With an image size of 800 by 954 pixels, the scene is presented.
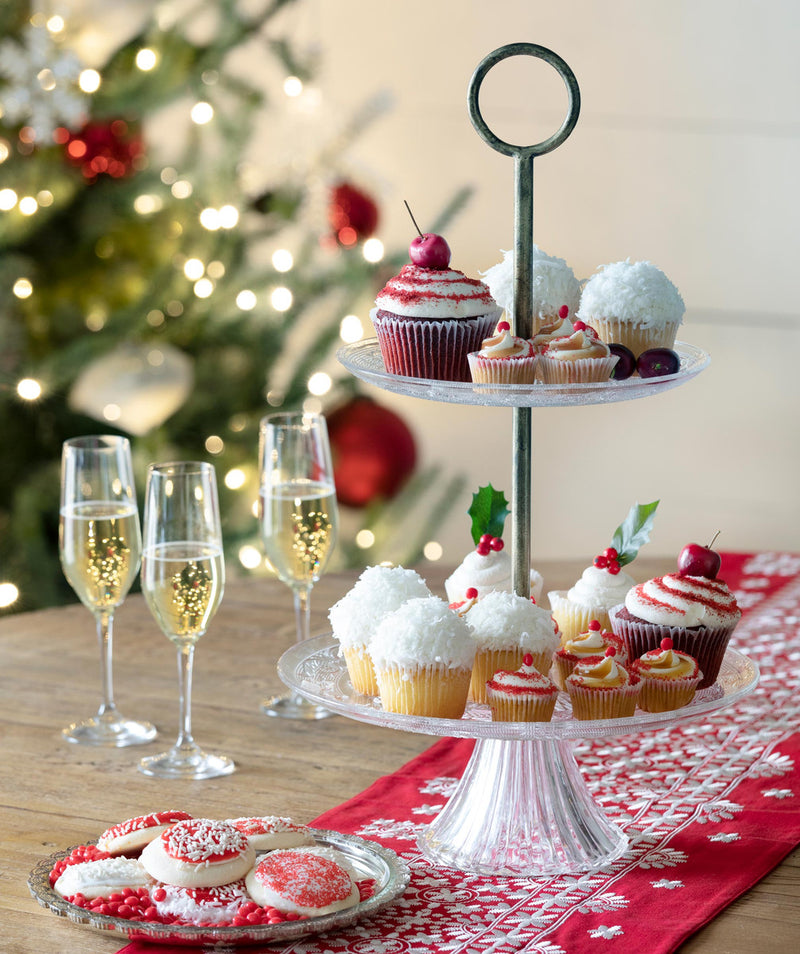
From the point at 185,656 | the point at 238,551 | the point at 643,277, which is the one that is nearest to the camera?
the point at 643,277

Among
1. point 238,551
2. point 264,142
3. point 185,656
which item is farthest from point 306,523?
point 264,142

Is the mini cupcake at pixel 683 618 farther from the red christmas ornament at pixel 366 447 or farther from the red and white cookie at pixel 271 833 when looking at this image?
the red christmas ornament at pixel 366 447

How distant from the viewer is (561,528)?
3.84 meters

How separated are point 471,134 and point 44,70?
132 centimetres

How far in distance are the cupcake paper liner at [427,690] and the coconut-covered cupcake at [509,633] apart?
0.13 feet

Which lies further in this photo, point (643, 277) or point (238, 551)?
point (238, 551)

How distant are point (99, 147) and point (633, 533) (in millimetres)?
1788

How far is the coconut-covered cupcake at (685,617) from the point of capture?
135 cm

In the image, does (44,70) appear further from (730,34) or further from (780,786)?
(780,786)

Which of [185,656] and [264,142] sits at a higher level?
[264,142]

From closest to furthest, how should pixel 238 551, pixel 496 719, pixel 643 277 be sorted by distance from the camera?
pixel 496 719 → pixel 643 277 → pixel 238 551

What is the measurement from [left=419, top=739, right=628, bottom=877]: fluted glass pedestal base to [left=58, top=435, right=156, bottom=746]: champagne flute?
0.44 metres

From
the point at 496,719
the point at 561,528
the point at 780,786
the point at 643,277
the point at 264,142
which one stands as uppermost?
the point at 264,142

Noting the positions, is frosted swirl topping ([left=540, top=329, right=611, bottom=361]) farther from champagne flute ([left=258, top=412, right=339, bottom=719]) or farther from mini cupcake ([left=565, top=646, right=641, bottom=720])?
champagne flute ([left=258, top=412, right=339, bottom=719])
